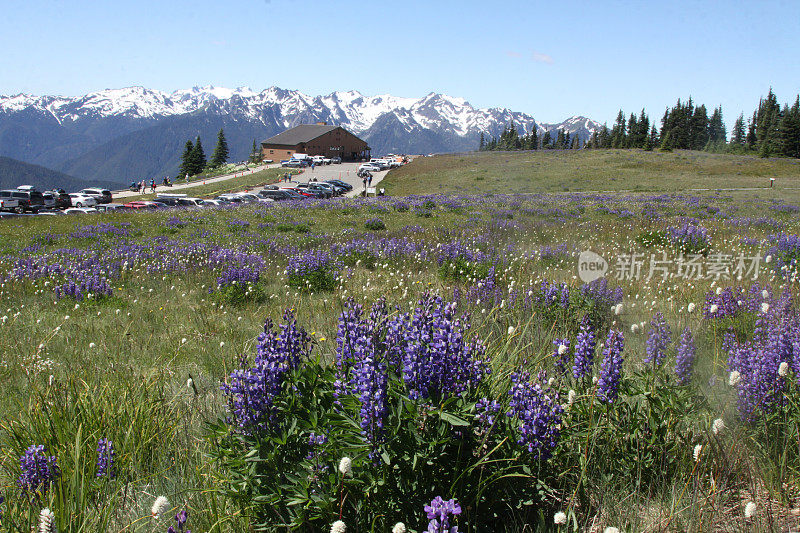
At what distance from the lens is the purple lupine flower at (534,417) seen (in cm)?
257

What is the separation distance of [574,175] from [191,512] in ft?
203

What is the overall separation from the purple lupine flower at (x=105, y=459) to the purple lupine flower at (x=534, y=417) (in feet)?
8.03

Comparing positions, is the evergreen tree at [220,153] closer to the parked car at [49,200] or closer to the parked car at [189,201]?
the parked car at [49,200]

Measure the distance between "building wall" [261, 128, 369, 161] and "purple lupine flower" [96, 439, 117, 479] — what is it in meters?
110

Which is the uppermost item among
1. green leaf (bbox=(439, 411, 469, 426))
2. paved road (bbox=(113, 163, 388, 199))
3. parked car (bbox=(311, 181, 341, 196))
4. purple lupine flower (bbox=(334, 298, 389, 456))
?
paved road (bbox=(113, 163, 388, 199))

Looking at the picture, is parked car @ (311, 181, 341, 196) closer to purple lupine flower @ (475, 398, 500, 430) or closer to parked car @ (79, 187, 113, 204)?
parked car @ (79, 187, 113, 204)

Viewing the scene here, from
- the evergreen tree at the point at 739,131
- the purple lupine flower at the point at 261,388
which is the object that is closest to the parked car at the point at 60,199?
the purple lupine flower at the point at 261,388

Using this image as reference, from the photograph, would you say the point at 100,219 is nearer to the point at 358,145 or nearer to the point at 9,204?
the point at 9,204

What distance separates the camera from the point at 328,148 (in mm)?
115125

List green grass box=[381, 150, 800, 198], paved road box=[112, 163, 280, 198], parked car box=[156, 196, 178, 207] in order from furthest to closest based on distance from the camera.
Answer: paved road box=[112, 163, 280, 198]
green grass box=[381, 150, 800, 198]
parked car box=[156, 196, 178, 207]

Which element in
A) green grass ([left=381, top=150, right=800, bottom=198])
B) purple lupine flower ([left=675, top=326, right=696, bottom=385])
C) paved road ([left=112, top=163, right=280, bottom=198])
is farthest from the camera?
paved road ([left=112, top=163, right=280, bottom=198])

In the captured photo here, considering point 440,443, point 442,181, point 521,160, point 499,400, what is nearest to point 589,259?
point 499,400

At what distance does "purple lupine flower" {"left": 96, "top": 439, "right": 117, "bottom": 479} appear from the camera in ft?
9.36

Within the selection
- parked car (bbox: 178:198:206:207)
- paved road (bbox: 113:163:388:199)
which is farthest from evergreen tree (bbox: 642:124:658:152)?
parked car (bbox: 178:198:206:207)
